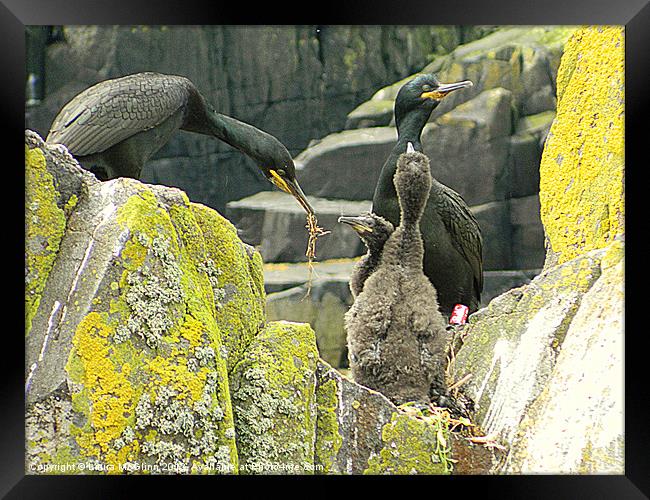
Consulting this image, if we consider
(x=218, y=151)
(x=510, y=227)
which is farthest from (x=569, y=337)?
(x=218, y=151)

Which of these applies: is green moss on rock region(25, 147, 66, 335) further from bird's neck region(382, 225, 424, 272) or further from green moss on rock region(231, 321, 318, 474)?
bird's neck region(382, 225, 424, 272)

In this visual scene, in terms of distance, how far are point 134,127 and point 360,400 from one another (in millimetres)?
1144

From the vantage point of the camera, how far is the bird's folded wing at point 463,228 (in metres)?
2.64

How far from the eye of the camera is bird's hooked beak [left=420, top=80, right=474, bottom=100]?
104 inches

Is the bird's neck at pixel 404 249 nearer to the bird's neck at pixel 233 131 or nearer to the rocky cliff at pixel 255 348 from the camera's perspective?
the rocky cliff at pixel 255 348

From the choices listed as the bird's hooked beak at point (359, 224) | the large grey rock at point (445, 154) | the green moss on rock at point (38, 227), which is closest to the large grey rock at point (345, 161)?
the large grey rock at point (445, 154)

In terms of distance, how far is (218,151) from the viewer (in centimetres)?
264

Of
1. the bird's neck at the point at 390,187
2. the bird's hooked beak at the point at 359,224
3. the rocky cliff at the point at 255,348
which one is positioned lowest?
the rocky cliff at the point at 255,348

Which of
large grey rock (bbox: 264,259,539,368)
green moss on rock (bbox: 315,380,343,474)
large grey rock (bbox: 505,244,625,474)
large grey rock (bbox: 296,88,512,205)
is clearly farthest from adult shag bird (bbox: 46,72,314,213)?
large grey rock (bbox: 505,244,625,474)

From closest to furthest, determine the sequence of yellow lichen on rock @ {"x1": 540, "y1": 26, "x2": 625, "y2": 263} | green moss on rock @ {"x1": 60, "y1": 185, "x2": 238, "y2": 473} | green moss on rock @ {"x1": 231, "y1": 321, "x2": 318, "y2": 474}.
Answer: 1. green moss on rock @ {"x1": 60, "y1": 185, "x2": 238, "y2": 473}
2. green moss on rock @ {"x1": 231, "y1": 321, "x2": 318, "y2": 474}
3. yellow lichen on rock @ {"x1": 540, "y1": 26, "x2": 625, "y2": 263}

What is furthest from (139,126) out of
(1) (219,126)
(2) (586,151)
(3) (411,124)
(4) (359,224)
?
(2) (586,151)

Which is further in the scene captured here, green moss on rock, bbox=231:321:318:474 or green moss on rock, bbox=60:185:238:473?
green moss on rock, bbox=231:321:318:474

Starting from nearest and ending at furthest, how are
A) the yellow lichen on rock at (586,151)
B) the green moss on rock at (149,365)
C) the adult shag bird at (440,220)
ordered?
the green moss on rock at (149,365), the yellow lichen on rock at (586,151), the adult shag bird at (440,220)
